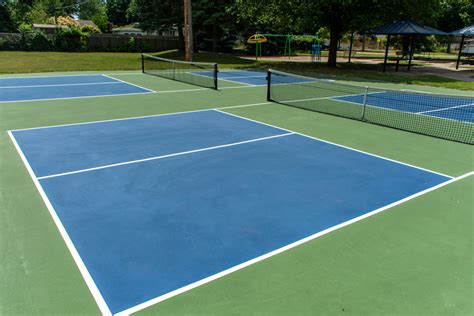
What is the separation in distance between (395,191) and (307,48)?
143 ft

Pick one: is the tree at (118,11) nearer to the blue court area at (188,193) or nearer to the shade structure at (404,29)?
the shade structure at (404,29)

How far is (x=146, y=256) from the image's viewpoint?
4.21 meters

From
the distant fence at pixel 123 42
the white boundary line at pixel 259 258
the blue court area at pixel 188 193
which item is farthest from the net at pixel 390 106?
the distant fence at pixel 123 42

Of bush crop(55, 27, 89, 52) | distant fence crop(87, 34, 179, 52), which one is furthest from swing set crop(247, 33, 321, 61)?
bush crop(55, 27, 89, 52)

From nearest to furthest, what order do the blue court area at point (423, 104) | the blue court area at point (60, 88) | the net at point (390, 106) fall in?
1. the net at point (390, 106)
2. the blue court area at point (423, 104)
3. the blue court area at point (60, 88)

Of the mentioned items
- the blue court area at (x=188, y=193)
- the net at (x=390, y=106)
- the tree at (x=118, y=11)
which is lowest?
the blue court area at (x=188, y=193)

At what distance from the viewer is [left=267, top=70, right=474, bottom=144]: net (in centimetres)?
1034

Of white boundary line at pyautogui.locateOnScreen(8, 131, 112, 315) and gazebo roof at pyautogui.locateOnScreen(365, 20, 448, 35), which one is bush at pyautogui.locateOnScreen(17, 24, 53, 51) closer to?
gazebo roof at pyautogui.locateOnScreen(365, 20, 448, 35)

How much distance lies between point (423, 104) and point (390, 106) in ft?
4.74

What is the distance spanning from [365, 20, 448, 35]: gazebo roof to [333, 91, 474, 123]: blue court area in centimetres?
995

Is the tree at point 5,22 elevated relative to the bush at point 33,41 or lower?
elevated

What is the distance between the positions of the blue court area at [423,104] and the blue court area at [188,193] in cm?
561

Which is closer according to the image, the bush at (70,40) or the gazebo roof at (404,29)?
the gazebo roof at (404,29)

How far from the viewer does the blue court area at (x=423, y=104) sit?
12.2 m
